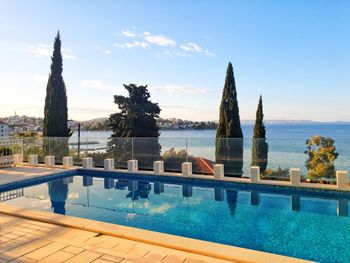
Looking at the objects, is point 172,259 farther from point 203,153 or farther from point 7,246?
point 203,153

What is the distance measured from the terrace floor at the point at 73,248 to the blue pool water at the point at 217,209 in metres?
1.78

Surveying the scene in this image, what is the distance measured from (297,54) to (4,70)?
16001 mm

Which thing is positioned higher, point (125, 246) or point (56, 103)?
point (56, 103)

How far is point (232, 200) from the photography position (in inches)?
360

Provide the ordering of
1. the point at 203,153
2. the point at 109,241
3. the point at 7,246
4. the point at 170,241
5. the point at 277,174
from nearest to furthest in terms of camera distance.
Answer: the point at 7,246, the point at 170,241, the point at 109,241, the point at 277,174, the point at 203,153

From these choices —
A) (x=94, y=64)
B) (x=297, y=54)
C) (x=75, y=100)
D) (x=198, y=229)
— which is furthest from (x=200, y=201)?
(x=75, y=100)

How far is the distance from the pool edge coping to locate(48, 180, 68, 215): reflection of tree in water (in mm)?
2122

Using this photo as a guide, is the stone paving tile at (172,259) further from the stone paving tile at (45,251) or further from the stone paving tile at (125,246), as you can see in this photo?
the stone paving tile at (45,251)

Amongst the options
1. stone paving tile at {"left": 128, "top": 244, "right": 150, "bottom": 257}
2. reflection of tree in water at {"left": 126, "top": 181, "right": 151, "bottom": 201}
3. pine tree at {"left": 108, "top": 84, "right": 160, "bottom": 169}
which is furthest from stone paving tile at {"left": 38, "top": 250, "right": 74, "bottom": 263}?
pine tree at {"left": 108, "top": 84, "right": 160, "bottom": 169}

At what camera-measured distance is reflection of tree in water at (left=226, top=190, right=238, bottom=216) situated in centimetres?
811

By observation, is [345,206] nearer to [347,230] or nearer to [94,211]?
[347,230]

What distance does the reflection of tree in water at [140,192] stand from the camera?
9602 mm

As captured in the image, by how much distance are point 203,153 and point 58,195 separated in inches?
248

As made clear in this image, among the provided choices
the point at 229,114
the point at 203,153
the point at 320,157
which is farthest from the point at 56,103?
the point at 320,157
